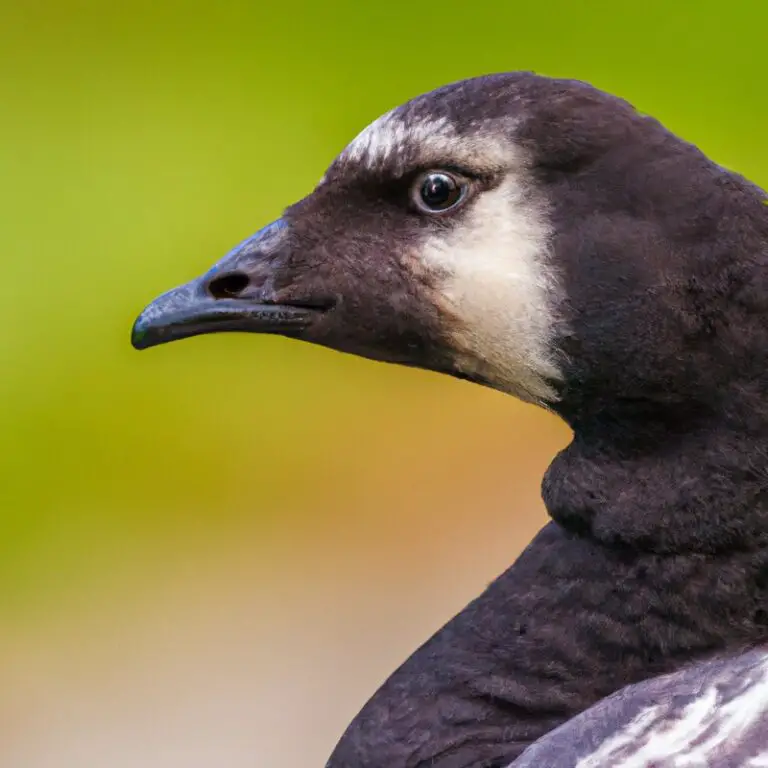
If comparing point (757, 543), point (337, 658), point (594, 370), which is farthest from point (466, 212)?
point (337, 658)

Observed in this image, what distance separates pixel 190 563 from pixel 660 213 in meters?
3.53

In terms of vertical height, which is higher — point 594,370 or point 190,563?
point 190,563

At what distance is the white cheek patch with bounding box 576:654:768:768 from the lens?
174cm

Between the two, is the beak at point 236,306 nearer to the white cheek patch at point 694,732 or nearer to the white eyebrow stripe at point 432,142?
the white eyebrow stripe at point 432,142

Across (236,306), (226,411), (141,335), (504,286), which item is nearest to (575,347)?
(504,286)

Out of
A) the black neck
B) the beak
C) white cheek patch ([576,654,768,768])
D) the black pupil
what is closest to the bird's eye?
the black pupil

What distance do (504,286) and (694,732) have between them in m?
0.68

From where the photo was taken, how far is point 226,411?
564 centimetres

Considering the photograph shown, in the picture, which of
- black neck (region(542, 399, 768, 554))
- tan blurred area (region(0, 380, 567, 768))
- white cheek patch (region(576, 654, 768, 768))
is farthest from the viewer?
tan blurred area (region(0, 380, 567, 768))

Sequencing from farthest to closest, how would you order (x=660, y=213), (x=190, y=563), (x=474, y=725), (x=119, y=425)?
(x=119, y=425), (x=190, y=563), (x=474, y=725), (x=660, y=213)

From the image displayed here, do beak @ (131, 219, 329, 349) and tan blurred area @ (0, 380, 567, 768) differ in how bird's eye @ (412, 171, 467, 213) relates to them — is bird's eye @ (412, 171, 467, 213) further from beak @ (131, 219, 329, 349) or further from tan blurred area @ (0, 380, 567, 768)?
tan blurred area @ (0, 380, 567, 768)

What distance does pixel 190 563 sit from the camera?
5047 mm

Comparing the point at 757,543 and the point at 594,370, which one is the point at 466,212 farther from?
the point at 757,543

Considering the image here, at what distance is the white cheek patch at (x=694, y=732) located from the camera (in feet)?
5.72
